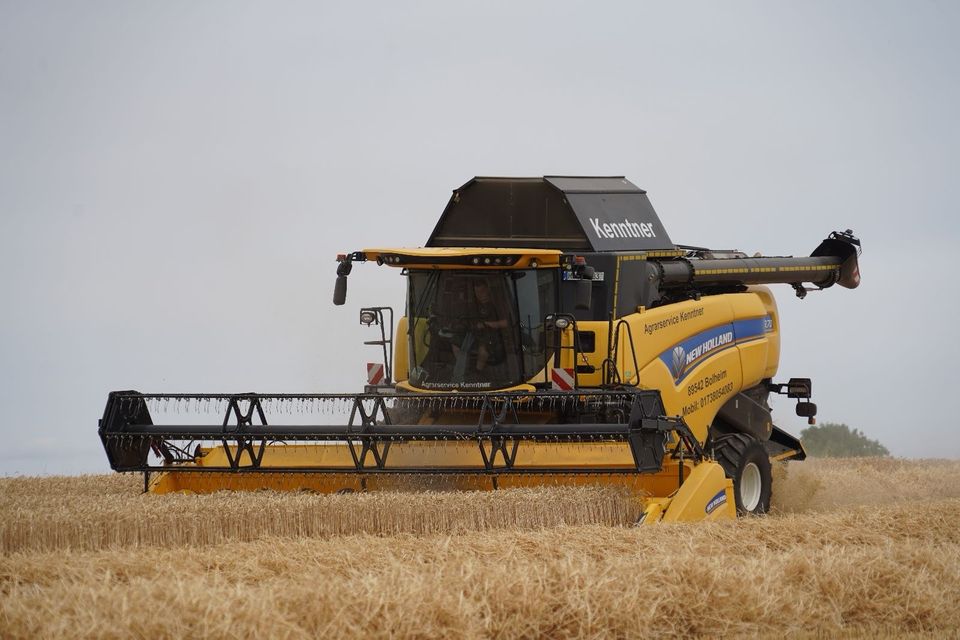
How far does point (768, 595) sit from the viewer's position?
676 centimetres

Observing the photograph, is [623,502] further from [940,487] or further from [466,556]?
[940,487]

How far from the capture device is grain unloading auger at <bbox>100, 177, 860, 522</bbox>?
982 cm

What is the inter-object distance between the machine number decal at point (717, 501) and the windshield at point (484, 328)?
1773 mm

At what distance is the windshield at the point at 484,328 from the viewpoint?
420 inches

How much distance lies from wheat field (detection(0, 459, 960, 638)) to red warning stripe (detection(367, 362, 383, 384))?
246cm

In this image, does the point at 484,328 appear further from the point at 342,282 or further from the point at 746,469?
the point at 746,469

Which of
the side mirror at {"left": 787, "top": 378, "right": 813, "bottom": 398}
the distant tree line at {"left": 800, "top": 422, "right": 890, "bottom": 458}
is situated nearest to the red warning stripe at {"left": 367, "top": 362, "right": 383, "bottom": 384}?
the side mirror at {"left": 787, "top": 378, "right": 813, "bottom": 398}

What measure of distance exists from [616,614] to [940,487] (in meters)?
9.71

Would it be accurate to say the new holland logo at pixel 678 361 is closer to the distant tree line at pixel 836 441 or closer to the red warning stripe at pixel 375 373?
the red warning stripe at pixel 375 373

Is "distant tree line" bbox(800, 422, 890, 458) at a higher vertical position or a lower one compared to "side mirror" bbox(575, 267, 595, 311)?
lower

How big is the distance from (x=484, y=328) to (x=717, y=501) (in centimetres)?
233

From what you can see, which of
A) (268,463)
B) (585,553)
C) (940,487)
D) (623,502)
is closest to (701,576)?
(585,553)

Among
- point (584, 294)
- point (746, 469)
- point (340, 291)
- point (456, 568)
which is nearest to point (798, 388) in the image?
point (746, 469)

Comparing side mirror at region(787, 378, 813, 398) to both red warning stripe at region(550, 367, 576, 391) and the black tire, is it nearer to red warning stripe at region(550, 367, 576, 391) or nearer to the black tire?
the black tire
